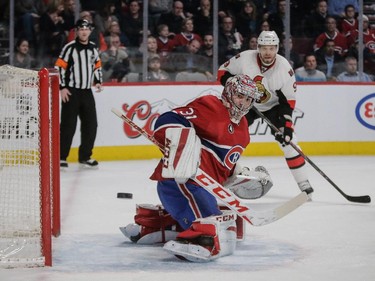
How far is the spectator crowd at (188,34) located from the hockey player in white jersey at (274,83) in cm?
213

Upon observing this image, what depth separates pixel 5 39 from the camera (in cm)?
818

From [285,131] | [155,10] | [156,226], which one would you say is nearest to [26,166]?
[156,226]

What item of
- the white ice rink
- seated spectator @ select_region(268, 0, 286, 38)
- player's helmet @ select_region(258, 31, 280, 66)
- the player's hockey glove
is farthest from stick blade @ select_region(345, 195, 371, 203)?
seated spectator @ select_region(268, 0, 286, 38)

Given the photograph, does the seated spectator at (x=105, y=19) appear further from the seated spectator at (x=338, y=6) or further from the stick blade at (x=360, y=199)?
the stick blade at (x=360, y=199)

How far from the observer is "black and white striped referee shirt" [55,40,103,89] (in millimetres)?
7582

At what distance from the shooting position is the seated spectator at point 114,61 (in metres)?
8.33

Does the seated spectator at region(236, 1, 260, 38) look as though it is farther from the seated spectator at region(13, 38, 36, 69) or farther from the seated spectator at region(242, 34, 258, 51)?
the seated spectator at region(13, 38, 36, 69)

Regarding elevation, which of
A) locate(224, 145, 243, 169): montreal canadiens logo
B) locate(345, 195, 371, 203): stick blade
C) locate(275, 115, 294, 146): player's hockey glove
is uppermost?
locate(224, 145, 243, 169): montreal canadiens logo

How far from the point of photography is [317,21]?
29.3 ft

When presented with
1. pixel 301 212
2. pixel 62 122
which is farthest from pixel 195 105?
pixel 62 122

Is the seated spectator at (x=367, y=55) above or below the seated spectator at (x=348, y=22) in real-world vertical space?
below

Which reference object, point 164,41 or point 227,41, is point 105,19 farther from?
point 227,41

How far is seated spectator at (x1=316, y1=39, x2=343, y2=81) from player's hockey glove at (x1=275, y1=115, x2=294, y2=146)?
2752 mm

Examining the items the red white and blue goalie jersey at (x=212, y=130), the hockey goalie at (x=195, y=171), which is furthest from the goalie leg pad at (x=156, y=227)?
the red white and blue goalie jersey at (x=212, y=130)
